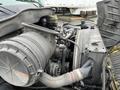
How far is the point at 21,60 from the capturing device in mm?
1416

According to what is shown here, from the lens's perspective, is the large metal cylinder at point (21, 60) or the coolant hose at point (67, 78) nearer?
the large metal cylinder at point (21, 60)

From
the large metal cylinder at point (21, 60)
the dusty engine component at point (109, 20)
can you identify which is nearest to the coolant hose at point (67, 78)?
the large metal cylinder at point (21, 60)

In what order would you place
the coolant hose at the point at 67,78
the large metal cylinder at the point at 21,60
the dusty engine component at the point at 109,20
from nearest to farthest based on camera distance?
the large metal cylinder at the point at 21,60 < the coolant hose at the point at 67,78 < the dusty engine component at the point at 109,20

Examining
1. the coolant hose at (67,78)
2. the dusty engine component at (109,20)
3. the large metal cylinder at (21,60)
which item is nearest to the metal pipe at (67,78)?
the coolant hose at (67,78)

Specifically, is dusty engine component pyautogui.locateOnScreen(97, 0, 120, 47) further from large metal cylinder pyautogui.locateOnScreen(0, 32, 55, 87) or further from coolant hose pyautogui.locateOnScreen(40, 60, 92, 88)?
large metal cylinder pyautogui.locateOnScreen(0, 32, 55, 87)

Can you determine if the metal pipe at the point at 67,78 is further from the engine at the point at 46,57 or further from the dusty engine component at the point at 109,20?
the dusty engine component at the point at 109,20

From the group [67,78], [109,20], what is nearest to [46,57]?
[67,78]

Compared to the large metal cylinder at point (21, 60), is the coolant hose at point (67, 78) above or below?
below

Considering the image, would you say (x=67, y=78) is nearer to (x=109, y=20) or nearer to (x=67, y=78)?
(x=67, y=78)

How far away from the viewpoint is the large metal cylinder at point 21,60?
1421 mm

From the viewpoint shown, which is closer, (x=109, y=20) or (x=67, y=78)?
(x=67, y=78)

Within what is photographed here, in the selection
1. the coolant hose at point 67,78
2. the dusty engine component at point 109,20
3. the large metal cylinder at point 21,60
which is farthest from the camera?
the dusty engine component at point 109,20

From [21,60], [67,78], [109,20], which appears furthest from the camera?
[109,20]

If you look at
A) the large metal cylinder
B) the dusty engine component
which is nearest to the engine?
the large metal cylinder
